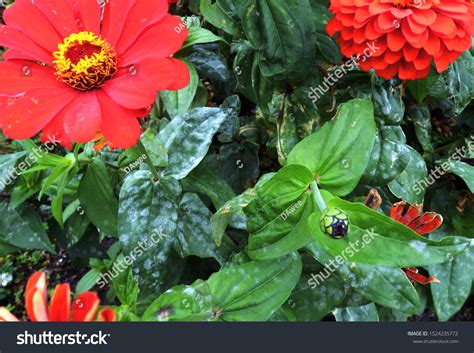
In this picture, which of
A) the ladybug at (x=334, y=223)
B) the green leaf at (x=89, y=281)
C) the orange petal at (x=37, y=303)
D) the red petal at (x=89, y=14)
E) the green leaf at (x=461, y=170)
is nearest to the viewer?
the orange petal at (x=37, y=303)

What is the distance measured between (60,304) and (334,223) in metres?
0.26

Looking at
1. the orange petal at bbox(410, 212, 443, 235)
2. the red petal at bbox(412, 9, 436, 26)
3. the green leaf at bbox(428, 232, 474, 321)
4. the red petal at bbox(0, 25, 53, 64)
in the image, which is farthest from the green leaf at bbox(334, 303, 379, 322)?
the red petal at bbox(0, 25, 53, 64)

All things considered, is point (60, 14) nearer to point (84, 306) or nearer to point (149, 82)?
point (149, 82)

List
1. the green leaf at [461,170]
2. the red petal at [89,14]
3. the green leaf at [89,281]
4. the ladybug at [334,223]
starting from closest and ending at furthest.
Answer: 1. the ladybug at [334,223]
2. the red petal at [89,14]
3. the green leaf at [461,170]
4. the green leaf at [89,281]

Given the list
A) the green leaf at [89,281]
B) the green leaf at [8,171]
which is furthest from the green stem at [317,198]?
the green leaf at [89,281]

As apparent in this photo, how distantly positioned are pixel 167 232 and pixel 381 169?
292 millimetres

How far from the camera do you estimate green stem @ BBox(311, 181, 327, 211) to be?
0.54 metres

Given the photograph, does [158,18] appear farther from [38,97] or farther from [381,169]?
[381,169]

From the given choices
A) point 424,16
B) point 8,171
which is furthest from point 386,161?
point 8,171

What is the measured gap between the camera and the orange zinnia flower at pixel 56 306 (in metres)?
0.38

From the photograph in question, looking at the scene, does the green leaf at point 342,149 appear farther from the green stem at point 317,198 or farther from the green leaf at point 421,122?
the green leaf at point 421,122

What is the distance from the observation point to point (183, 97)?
0.73 m

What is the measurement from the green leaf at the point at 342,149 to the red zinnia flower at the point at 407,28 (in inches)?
2.9

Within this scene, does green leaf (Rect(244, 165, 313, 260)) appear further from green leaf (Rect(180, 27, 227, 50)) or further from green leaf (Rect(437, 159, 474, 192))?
green leaf (Rect(437, 159, 474, 192))
